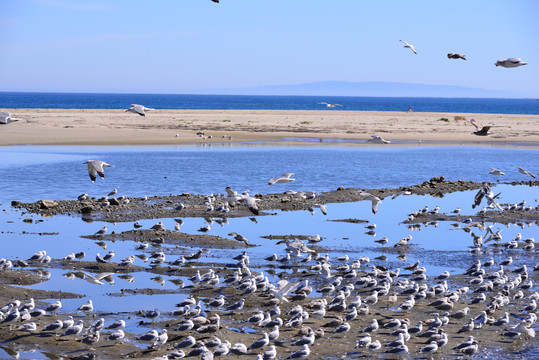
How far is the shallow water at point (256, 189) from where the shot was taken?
17.4 metres

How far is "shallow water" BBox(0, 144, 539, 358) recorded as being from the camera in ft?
57.2

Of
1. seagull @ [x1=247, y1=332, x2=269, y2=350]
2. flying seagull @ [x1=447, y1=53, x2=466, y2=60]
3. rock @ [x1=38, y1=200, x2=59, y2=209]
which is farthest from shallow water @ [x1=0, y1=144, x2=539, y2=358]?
flying seagull @ [x1=447, y1=53, x2=466, y2=60]

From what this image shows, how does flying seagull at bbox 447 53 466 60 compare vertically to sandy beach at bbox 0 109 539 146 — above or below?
above

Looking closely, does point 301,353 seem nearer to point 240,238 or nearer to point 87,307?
point 87,307

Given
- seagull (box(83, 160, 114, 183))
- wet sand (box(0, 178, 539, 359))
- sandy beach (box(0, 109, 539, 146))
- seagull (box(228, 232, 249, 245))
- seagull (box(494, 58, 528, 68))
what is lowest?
wet sand (box(0, 178, 539, 359))

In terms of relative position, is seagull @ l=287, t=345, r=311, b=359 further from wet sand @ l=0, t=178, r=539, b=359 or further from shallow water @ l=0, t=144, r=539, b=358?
→ shallow water @ l=0, t=144, r=539, b=358

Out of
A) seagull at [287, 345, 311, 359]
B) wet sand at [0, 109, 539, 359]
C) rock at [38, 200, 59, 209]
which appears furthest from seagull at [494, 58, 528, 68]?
rock at [38, 200, 59, 209]

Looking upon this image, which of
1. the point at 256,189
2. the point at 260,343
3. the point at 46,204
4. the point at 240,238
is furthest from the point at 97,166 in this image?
the point at 256,189

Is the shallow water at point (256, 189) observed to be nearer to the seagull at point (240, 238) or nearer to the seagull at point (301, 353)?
the seagull at point (240, 238)

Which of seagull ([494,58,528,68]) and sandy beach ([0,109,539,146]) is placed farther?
sandy beach ([0,109,539,146])

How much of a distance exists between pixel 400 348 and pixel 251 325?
2.65 m

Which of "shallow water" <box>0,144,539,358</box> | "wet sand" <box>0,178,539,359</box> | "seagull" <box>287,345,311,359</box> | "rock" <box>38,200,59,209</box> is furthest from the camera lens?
"rock" <box>38,200,59,209</box>

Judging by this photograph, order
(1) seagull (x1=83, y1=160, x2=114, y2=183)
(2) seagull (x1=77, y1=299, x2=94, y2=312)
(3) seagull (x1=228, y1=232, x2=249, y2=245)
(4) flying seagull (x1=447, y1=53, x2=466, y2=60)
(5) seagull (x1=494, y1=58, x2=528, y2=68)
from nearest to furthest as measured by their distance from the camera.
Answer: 1. (2) seagull (x1=77, y1=299, x2=94, y2=312)
2. (5) seagull (x1=494, y1=58, x2=528, y2=68)
3. (4) flying seagull (x1=447, y1=53, x2=466, y2=60)
4. (1) seagull (x1=83, y1=160, x2=114, y2=183)
5. (3) seagull (x1=228, y1=232, x2=249, y2=245)

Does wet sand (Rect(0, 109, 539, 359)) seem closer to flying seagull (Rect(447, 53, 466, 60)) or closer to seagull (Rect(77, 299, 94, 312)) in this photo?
seagull (Rect(77, 299, 94, 312))
